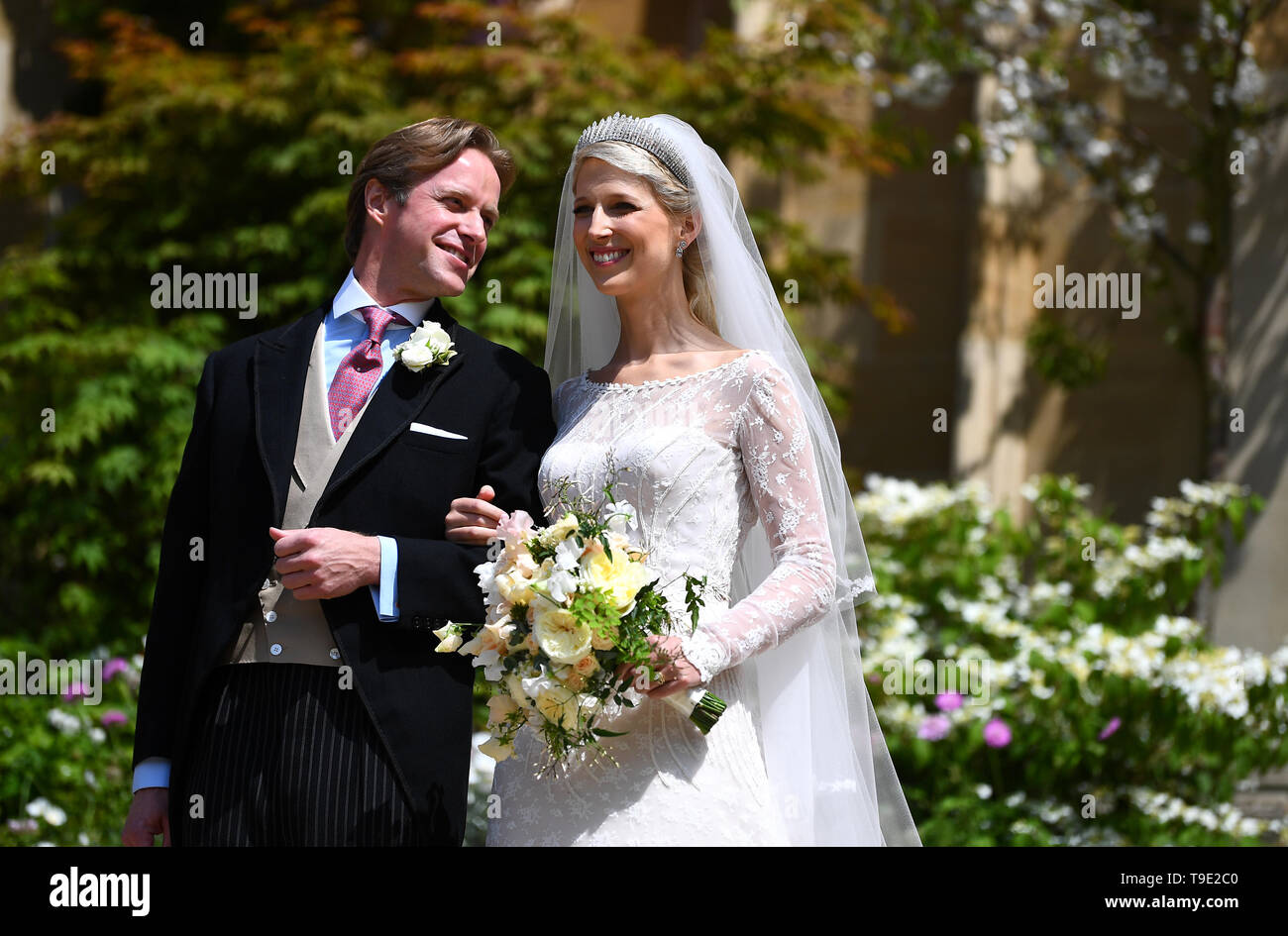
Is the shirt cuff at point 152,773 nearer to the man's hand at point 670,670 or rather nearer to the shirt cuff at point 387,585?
the shirt cuff at point 387,585

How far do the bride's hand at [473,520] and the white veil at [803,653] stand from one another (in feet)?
2.05

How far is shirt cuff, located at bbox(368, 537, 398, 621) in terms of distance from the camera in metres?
2.56

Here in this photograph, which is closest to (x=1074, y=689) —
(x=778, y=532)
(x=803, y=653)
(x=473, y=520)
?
(x=803, y=653)

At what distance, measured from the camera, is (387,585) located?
2.57m

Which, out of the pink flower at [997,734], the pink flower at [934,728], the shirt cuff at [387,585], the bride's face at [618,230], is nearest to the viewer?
the shirt cuff at [387,585]

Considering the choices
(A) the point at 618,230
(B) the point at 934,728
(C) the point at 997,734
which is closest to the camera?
(A) the point at 618,230

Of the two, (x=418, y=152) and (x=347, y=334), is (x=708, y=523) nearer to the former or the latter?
(x=347, y=334)

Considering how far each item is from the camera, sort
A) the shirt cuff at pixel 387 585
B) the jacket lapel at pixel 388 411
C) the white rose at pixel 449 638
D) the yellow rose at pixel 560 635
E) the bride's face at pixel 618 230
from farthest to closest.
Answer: the bride's face at pixel 618 230 → the jacket lapel at pixel 388 411 → the shirt cuff at pixel 387 585 → the white rose at pixel 449 638 → the yellow rose at pixel 560 635

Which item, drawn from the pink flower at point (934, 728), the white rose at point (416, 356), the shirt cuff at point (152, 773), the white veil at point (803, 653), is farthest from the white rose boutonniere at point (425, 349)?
the pink flower at point (934, 728)

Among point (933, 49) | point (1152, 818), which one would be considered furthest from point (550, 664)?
point (933, 49)

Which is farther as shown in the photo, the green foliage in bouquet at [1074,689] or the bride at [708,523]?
the green foliage in bouquet at [1074,689]

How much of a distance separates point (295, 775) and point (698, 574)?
35.2 inches

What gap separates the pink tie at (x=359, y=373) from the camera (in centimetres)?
276

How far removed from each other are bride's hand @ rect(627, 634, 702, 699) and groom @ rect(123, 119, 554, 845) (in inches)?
16.4
